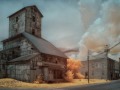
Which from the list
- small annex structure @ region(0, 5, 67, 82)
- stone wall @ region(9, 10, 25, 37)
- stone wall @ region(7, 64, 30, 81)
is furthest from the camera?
→ stone wall @ region(9, 10, 25, 37)

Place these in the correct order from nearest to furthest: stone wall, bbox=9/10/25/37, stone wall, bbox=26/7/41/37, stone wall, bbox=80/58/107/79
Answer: stone wall, bbox=26/7/41/37 → stone wall, bbox=9/10/25/37 → stone wall, bbox=80/58/107/79

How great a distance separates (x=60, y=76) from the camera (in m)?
52.1

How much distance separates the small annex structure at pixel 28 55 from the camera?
1716 inches

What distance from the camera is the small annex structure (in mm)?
43594

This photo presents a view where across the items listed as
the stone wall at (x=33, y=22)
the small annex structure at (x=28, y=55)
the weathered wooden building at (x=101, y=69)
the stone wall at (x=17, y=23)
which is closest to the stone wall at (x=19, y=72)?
the small annex structure at (x=28, y=55)

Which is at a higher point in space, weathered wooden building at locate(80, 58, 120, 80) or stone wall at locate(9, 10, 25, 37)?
stone wall at locate(9, 10, 25, 37)

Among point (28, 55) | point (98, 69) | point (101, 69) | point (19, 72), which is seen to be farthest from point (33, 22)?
point (101, 69)

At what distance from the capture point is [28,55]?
48.5 metres

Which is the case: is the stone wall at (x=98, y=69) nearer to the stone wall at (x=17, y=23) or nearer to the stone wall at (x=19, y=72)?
the stone wall at (x=17, y=23)

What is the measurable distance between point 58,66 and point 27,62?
382 inches

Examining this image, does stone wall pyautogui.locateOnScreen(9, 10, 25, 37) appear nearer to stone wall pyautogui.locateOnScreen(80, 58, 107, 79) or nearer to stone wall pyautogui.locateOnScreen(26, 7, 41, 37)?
stone wall pyautogui.locateOnScreen(26, 7, 41, 37)

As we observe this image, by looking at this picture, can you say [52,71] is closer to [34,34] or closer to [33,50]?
[33,50]

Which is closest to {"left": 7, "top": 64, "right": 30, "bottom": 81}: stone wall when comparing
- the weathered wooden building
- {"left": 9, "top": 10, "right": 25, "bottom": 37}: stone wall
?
{"left": 9, "top": 10, "right": 25, "bottom": 37}: stone wall

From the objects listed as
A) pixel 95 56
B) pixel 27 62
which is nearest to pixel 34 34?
pixel 27 62
